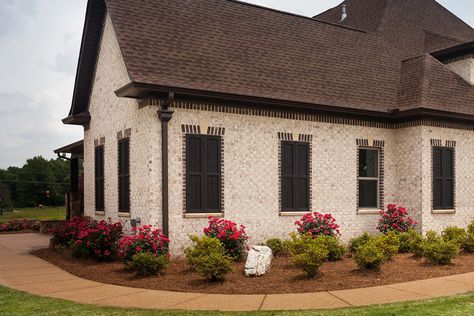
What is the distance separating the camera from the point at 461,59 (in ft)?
60.2

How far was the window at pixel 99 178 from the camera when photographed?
53.0ft

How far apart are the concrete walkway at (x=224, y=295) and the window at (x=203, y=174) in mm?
3317

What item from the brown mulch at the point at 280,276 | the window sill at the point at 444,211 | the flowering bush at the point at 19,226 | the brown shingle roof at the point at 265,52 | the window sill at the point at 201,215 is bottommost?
the flowering bush at the point at 19,226

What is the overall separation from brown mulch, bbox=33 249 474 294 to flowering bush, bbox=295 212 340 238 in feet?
3.78

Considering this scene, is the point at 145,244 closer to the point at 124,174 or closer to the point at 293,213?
the point at 124,174

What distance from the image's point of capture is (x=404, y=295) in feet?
29.5

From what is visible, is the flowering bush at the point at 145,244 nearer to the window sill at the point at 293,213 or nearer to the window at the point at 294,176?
the window sill at the point at 293,213

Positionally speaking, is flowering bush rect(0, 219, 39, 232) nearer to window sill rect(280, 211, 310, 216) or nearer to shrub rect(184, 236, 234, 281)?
window sill rect(280, 211, 310, 216)

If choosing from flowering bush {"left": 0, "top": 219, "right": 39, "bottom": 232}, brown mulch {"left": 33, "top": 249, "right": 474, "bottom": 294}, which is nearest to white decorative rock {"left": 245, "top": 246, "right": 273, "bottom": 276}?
brown mulch {"left": 33, "top": 249, "right": 474, "bottom": 294}

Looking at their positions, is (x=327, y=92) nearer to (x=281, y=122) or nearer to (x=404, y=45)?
(x=281, y=122)

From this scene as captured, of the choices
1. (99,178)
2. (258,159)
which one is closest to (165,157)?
(258,159)

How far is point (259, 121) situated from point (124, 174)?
387 cm

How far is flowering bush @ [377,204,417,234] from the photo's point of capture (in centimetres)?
1540

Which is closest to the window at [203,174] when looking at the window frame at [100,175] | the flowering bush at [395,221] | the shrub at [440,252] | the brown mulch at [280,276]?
the brown mulch at [280,276]
